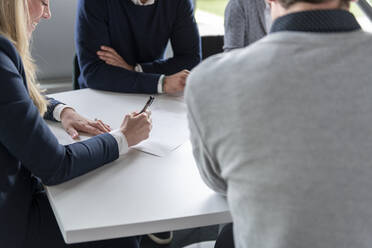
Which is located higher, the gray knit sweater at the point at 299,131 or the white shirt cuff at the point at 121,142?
the gray knit sweater at the point at 299,131

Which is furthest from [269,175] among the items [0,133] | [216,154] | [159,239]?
[159,239]

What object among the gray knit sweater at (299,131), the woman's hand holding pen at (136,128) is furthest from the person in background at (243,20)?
the gray knit sweater at (299,131)

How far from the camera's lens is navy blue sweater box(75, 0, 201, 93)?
1701mm

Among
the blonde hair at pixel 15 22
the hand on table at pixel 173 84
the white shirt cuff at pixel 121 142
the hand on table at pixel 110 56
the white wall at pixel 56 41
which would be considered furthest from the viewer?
the white wall at pixel 56 41

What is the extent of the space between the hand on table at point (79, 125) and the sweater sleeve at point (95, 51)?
1.16ft

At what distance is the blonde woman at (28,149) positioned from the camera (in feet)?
3.08

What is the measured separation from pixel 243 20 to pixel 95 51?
0.78 m

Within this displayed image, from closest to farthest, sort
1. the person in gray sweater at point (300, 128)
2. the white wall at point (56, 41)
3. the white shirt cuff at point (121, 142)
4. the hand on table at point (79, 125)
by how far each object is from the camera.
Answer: the person in gray sweater at point (300, 128)
the white shirt cuff at point (121, 142)
the hand on table at point (79, 125)
the white wall at point (56, 41)

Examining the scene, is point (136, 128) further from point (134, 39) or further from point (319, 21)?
point (134, 39)

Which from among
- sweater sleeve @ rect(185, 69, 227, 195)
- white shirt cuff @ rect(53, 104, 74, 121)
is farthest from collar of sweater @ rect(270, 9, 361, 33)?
white shirt cuff @ rect(53, 104, 74, 121)

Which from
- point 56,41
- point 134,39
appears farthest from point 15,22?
point 56,41

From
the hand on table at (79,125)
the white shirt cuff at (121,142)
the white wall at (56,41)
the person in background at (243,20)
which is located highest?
the person in background at (243,20)

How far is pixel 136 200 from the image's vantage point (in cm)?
98

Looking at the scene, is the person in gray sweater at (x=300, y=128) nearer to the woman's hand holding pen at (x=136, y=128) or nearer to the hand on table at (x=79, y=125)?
the woman's hand holding pen at (x=136, y=128)
